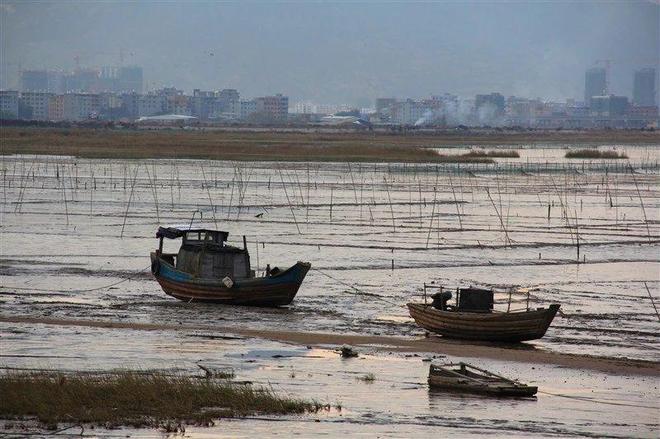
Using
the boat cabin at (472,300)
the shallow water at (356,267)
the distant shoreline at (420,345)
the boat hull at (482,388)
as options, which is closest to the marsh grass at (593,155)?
the shallow water at (356,267)

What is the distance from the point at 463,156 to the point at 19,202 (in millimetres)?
51134

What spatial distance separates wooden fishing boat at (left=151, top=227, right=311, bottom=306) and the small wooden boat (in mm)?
8479

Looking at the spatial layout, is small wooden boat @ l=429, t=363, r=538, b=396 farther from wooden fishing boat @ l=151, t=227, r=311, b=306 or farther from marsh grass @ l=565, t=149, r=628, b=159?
marsh grass @ l=565, t=149, r=628, b=159

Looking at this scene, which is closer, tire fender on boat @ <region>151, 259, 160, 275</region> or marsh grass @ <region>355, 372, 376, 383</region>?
marsh grass @ <region>355, 372, 376, 383</region>

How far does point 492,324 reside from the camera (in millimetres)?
22312

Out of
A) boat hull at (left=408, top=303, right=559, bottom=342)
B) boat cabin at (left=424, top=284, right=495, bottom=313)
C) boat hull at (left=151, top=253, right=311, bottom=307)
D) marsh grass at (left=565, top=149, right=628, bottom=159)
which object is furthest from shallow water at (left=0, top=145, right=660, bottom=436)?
marsh grass at (left=565, top=149, right=628, bottom=159)

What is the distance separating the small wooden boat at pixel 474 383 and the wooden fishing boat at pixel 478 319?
4.00 metres

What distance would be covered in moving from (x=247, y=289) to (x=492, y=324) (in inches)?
234

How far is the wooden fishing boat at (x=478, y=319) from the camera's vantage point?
22.1 m

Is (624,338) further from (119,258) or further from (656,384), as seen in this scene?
(119,258)

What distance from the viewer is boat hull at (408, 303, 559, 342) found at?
22078 millimetres

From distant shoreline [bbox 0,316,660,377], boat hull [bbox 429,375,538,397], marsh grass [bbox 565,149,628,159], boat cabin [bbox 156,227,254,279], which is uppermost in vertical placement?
boat cabin [bbox 156,227,254,279]

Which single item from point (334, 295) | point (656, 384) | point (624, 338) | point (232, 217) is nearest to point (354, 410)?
point (656, 384)

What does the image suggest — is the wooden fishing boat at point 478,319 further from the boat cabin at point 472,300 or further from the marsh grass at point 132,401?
the marsh grass at point 132,401
